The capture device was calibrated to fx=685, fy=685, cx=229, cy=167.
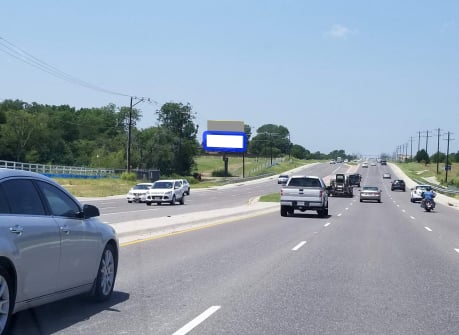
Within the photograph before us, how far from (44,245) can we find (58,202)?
979mm

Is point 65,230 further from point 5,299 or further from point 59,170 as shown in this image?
point 59,170

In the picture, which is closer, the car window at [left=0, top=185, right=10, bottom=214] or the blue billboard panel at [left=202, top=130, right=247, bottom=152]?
the car window at [left=0, top=185, right=10, bottom=214]

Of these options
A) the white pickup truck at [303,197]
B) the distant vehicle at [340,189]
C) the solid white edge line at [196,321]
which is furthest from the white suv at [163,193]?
the solid white edge line at [196,321]

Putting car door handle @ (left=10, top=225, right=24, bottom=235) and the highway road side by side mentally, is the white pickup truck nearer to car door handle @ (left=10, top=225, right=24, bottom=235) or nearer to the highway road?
the highway road

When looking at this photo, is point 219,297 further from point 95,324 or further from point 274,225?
point 274,225

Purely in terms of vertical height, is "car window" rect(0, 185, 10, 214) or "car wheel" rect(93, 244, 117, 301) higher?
"car window" rect(0, 185, 10, 214)

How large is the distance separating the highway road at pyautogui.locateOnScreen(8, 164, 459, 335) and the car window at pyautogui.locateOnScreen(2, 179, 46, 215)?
1342 millimetres

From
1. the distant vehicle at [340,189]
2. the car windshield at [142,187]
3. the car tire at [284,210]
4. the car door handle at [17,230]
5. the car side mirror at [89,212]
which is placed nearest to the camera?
the car door handle at [17,230]

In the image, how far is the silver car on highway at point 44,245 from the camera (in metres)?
6.90

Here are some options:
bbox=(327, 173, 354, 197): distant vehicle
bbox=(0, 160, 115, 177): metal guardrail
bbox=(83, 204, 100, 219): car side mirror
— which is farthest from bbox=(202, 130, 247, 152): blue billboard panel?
bbox=(83, 204, 100, 219): car side mirror

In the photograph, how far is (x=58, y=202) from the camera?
27.5ft

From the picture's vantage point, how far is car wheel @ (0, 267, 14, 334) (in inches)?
267

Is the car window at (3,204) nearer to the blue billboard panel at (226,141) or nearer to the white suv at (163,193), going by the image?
the white suv at (163,193)

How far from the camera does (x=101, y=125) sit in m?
178
